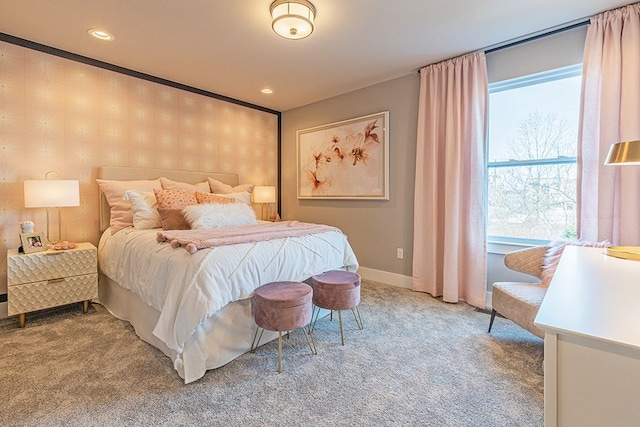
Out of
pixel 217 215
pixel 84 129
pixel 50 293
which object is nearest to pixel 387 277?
pixel 217 215

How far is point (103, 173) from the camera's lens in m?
3.12

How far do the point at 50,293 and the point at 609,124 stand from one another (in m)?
4.65

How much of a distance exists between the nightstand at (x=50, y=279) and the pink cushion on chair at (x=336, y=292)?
2104 millimetres

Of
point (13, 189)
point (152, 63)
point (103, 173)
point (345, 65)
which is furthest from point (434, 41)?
point (13, 189)

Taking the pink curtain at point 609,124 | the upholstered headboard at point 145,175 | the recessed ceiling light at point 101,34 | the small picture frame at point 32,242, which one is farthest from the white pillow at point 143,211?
the pink curtain at point 609,124

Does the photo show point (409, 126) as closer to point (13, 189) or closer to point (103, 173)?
point (103, 173)

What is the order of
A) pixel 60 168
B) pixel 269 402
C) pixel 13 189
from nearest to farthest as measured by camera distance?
pixel 269 402 → pixel 13 189 → pixel 60 168

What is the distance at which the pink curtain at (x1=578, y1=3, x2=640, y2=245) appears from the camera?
2.16m

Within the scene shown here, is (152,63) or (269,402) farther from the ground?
(152,63)

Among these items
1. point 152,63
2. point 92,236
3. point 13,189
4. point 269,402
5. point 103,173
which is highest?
point 152,63

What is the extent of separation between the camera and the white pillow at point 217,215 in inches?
105

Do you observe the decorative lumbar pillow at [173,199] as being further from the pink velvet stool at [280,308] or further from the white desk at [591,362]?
the white desk at [591,362]

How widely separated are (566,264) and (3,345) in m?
3.60

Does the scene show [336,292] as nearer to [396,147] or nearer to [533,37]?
[396,147]
